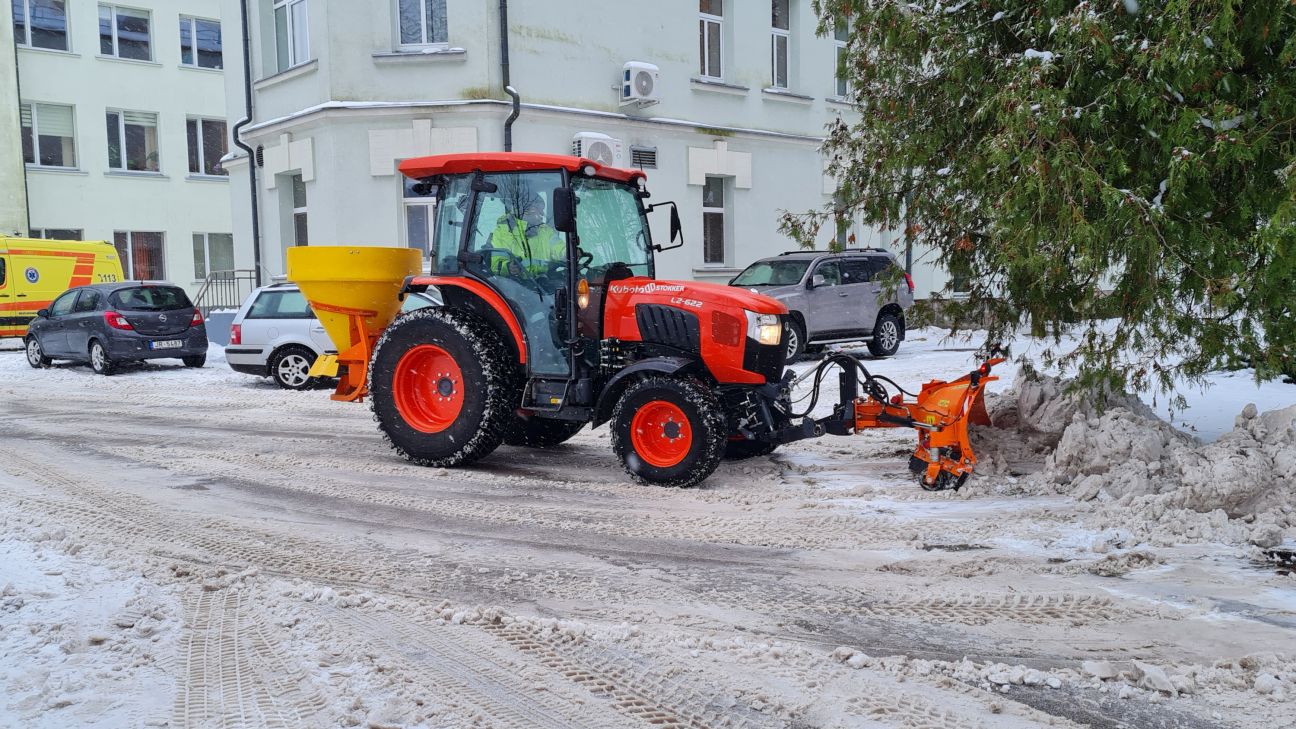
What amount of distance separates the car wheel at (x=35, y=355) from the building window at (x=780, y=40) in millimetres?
13819

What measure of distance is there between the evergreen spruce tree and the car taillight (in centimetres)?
1235

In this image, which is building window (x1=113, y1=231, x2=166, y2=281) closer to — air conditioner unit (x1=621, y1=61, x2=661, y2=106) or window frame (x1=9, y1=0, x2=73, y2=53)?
window frame (x1=9, y1=0, x2=73, y2=53)

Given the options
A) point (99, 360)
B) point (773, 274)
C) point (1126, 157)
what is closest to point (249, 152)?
point (99, 360)

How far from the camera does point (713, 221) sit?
19.4 meters

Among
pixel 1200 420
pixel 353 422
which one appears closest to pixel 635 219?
pixel 353 422

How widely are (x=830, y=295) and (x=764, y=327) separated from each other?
29.2 ft

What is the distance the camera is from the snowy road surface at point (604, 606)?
3531 millimetres

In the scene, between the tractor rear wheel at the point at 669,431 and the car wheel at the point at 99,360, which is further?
the car wheel at the point at 99,360

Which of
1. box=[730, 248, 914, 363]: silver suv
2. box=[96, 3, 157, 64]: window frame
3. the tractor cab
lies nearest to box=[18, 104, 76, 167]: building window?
box=[96, 3, 157, 64]: window frame

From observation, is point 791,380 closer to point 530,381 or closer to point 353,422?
point 530,381

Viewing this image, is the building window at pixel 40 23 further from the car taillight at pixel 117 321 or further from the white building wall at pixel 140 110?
the car taillight at pixel 117 321

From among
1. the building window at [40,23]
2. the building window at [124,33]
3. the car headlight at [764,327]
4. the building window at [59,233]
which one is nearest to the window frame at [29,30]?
the building window at [40,23]

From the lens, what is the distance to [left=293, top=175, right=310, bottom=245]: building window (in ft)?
58.9

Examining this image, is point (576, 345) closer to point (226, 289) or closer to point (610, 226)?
point (610, 226)
